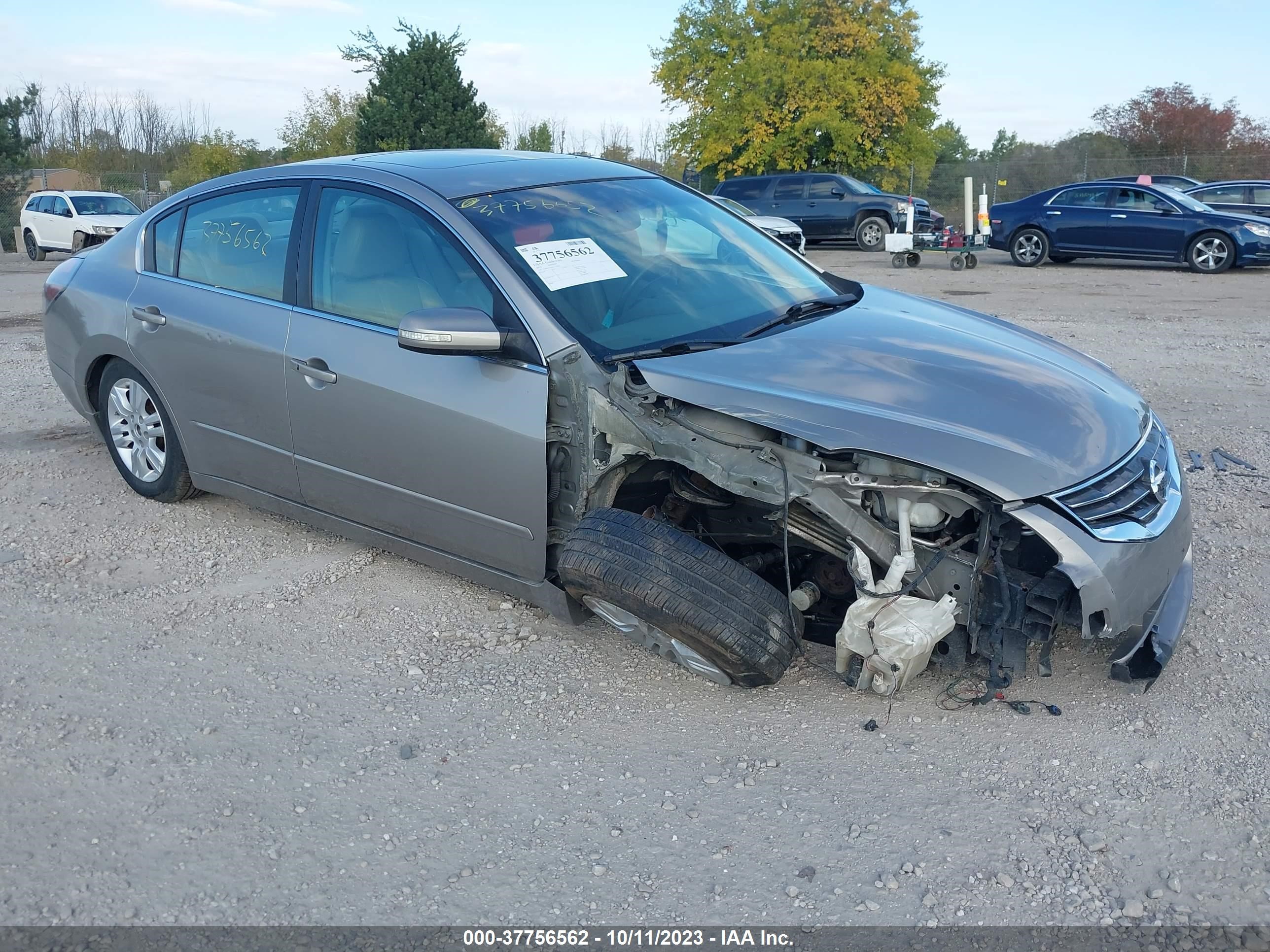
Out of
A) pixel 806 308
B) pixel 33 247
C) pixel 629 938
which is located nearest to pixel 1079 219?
pixel 806 308

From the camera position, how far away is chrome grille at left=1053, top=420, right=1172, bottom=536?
10.0 feet

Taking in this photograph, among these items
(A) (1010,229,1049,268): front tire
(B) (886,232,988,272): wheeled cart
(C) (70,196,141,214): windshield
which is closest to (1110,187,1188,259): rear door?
(A) (1010,229,1049,268): front tire

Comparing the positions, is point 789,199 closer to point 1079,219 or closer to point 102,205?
point 1079,219

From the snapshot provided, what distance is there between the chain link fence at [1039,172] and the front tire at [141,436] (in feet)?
98.1

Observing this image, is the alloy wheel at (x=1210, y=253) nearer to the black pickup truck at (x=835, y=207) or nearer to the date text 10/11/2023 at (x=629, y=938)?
the black pickup truck at (x=835, y=207)

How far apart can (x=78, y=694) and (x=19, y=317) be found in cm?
1095

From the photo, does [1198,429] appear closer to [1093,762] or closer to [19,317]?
[1093,762]

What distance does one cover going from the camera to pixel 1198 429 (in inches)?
252

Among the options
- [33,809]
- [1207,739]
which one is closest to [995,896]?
[1207,739]

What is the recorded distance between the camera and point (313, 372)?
13.5 ft

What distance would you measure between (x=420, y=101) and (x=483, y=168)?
89.3 feet

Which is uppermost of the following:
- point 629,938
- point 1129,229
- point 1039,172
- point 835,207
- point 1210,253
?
point 1039,172

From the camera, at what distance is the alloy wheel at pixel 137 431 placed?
511cm

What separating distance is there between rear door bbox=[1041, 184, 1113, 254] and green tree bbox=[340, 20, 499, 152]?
16773 millimetres
